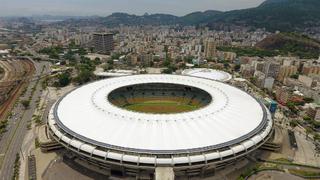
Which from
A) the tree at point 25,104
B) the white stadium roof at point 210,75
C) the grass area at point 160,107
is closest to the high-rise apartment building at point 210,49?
the white stadium roof at point 210,75

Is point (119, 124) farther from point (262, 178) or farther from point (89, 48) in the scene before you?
point (89, 48)

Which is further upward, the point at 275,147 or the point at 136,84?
the point at 136,84

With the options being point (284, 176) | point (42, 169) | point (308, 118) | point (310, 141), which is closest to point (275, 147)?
point (284, 176)

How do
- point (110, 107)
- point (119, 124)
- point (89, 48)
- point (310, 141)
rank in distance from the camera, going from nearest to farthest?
point (119, 124)
point (110, 107)
point (310, 141)
point (89, 48)

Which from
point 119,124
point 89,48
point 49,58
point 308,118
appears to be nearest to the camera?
point 119,124

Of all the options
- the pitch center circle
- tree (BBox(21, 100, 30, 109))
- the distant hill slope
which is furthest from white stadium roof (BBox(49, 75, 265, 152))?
the distant hill slope

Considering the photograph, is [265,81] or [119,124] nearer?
[119,124]
